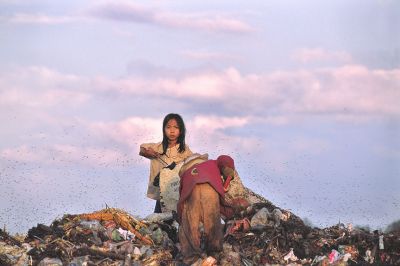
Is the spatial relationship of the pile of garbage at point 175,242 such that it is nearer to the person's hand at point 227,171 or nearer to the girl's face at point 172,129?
the person's hand at point 227,171

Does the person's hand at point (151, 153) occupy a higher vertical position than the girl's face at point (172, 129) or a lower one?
lower

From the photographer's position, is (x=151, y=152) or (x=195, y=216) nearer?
(x=195, y=216)

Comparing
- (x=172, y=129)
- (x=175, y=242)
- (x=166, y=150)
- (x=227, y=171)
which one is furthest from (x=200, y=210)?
(x=166, y=150)

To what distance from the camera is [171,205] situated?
54.9 ft

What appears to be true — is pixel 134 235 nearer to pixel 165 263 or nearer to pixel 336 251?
pixel 165 263

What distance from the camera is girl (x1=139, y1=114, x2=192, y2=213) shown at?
17.0 metres

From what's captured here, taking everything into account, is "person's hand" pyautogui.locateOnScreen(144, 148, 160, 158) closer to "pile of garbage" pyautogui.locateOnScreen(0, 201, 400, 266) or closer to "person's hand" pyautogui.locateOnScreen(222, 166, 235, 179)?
"pile of garbage" pyautogui.locateOnScreen(0, 201, 400, 266)

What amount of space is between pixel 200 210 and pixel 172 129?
10.1 feet

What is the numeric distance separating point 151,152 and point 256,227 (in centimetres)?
303

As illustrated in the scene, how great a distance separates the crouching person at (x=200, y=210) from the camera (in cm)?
1418

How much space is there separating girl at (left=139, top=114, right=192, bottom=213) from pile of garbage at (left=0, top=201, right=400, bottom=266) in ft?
4.56

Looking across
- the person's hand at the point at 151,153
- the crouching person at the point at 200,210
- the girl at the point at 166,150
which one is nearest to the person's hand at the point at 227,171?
the crouching person at the point at 200,210

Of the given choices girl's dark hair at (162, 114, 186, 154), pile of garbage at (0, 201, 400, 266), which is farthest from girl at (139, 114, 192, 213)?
pile of garbage at (0, 201, 400, 266)

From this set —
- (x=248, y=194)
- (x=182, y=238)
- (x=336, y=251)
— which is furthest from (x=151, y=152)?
(x=336, y=251)
